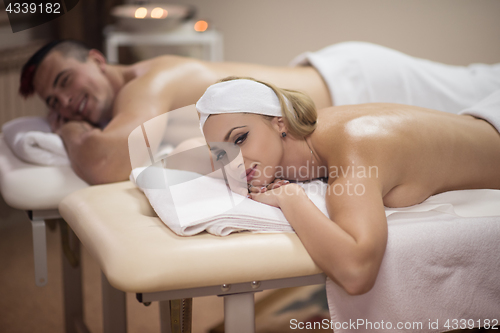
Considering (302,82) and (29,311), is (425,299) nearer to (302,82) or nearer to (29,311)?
(302,82)

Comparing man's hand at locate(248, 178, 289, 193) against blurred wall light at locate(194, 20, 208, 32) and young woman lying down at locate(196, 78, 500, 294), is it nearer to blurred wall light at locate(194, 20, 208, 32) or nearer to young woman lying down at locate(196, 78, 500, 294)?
young woman lying down at locate(196, 78, 500, 294)

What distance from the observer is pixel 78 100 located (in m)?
1.41

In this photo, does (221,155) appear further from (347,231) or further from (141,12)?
(141,12)

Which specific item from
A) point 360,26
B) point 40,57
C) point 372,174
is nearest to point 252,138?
point 372,174

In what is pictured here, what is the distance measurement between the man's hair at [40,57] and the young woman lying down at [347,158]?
78cm

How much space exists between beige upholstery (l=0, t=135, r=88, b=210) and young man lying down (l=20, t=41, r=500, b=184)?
50 mm

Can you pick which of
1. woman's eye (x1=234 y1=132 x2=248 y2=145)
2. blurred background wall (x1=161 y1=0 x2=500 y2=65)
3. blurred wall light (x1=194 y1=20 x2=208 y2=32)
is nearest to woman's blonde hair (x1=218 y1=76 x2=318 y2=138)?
woman's eye (x1=234 y1=132 x2=248 y2=145)

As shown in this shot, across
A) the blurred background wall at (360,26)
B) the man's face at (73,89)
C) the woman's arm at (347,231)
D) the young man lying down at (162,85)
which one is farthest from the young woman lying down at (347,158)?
the blurred background wall at (360,26)

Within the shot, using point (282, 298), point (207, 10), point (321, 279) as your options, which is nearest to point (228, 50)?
point (207, 10)

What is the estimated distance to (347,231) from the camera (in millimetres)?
733

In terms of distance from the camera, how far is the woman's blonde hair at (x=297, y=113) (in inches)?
36.9

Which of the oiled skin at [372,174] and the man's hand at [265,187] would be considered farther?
the man's hand at [265,187]

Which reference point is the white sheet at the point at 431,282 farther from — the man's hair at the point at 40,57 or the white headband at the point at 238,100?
the man's hair at the point at 40,57

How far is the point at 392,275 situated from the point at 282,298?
0.97m
